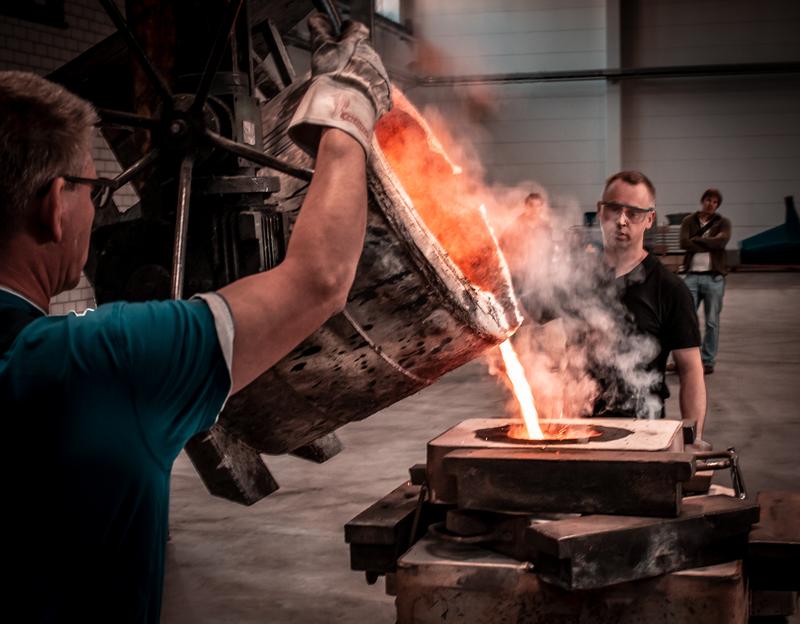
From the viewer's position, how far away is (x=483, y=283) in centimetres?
278

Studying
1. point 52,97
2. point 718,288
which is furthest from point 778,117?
point 52,97

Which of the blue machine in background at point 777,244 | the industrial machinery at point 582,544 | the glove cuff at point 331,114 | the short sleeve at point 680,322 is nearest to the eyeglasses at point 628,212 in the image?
the short sleeve at point 680,322

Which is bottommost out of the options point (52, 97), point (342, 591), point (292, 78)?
point (342, 591)

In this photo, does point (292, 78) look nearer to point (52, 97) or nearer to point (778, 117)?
point (52, 97)

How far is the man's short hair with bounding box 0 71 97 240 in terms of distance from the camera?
1103mm

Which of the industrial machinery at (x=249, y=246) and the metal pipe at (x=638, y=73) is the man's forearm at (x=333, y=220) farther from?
the metal pipe at (x=638, y=73)

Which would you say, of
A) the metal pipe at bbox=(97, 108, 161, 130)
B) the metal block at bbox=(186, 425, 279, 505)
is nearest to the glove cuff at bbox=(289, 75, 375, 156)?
the metal pipe at bbox=(97, 108, 161, 130)

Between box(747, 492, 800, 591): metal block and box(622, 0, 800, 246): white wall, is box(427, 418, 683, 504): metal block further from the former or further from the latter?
box(622, 0, 800, 246): white wall

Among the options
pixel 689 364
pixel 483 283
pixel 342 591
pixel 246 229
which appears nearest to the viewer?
pixel 246 229

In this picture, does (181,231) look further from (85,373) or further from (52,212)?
(85,373)

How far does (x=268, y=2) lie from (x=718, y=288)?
6.25 metres

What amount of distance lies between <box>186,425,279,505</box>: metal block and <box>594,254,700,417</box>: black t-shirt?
4.87 feet

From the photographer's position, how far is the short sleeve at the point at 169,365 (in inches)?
41.9

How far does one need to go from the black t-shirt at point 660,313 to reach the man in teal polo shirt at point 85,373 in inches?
94.9
